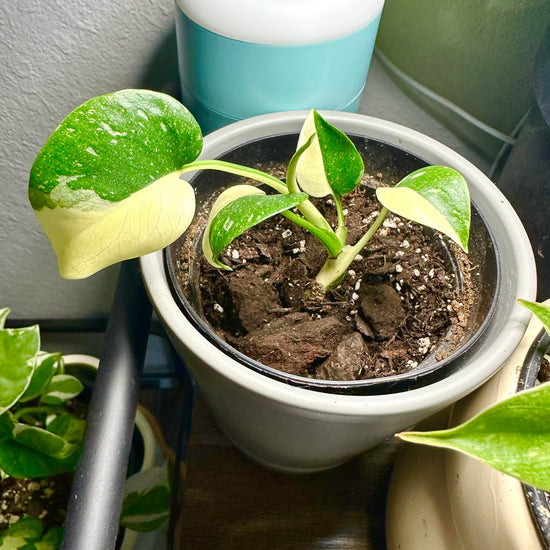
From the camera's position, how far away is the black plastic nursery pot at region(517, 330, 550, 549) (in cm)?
35

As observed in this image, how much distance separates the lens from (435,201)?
37cm

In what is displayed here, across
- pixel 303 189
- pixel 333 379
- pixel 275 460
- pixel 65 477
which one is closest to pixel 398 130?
pixel 303 189

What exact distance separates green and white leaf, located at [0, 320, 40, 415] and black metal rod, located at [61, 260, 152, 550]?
9 centimetres

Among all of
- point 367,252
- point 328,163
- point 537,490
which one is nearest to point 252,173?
point 328,163

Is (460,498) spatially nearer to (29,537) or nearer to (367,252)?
(367,252)

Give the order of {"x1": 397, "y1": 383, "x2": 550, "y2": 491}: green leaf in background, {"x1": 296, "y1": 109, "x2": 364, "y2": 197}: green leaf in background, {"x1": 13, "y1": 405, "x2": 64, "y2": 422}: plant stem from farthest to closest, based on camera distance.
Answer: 1. {"x1": 13, "y1": 405, "x2": 64, "y2": 422}: plant stem
2. {"x1": 296, "y1": 109, "x2": 364, "y2": 197}: green leaf in background
3. {"x1": 397, "y1": 383, "x2": 550, "y2": 491}: green leaf in background

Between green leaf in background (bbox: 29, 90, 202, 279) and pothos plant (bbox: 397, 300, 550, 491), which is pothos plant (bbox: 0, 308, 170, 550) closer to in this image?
green leaf in background (bbox: 29, 90, 202, 279)

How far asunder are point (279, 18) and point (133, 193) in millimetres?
196

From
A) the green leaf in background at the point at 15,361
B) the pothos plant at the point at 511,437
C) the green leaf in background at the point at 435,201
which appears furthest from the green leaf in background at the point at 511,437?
the green leaf in background at the point at 15,361

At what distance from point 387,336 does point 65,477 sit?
1.44 feet

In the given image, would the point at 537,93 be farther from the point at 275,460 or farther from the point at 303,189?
the point at 275,460

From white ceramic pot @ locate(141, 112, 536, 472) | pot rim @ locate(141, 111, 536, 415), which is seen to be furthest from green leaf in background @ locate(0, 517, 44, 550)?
pot rim @ locate(141, 111, 536, 415)

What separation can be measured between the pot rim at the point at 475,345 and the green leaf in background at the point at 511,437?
0.08 metres

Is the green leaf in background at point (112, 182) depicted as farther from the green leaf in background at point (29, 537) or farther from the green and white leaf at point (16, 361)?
the green leaf in background at point (29, 537)
